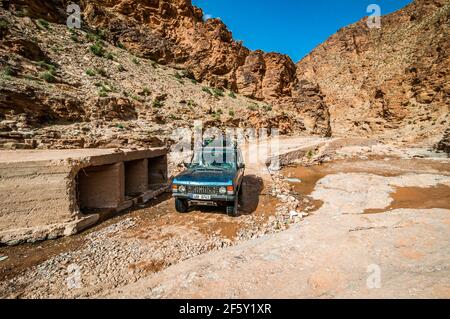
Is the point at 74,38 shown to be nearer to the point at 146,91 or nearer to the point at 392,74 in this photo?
the point at 146,91

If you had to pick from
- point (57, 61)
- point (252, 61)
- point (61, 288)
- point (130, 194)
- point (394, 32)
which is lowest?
point (61, 288)

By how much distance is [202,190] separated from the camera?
5.48 metres

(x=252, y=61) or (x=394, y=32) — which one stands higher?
(x=394, y=32)

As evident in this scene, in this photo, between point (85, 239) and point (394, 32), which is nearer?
point (85, 239)

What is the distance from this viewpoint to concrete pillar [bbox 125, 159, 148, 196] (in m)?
7.50

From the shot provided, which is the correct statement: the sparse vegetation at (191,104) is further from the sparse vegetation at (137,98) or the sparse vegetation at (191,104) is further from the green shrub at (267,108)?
the green shrub at (267,108)

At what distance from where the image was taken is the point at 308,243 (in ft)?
12.8

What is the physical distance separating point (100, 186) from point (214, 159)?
3.35 meters

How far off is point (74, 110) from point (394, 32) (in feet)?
165

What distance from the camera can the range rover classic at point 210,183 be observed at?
5.39 metres

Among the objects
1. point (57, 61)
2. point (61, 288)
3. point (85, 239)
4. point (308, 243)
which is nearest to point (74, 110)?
point (57, 61)

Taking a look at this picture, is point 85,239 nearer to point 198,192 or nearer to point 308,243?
point 198,192

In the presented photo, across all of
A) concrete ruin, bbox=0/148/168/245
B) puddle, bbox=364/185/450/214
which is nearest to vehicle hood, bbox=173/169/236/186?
concrete ruin, bbox=0/148/168/245
